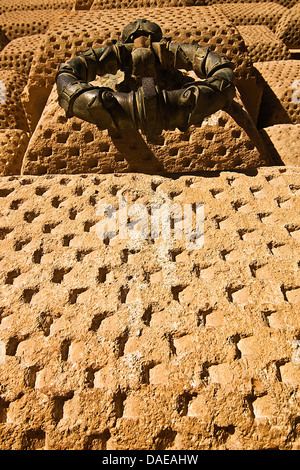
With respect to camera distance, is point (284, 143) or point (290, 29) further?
point (290, 29)

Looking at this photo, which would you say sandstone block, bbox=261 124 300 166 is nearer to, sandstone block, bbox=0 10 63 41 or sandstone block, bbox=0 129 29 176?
sandstone block, bbox=0 129 29 176

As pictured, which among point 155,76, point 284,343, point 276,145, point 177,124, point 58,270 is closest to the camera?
point 284,343

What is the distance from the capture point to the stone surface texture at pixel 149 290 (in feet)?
2.86

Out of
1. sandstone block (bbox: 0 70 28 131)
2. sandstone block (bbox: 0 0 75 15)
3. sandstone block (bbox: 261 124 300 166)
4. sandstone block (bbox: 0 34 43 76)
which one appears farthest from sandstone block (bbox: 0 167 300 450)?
sandstone block (bbox: 0 0 75 15)

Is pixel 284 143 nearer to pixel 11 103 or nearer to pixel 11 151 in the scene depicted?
pixel 11 151

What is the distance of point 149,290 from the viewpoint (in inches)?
43.8

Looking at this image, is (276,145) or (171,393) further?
(276,145)

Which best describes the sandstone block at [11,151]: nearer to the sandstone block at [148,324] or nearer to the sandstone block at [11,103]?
the sandstone block at [11,103]

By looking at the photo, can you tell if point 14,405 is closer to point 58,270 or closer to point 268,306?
point 58,270

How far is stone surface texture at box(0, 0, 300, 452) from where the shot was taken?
0.87m

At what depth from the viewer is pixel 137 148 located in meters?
1.66

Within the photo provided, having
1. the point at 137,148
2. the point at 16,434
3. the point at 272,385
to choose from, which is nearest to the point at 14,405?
the point at 16,434

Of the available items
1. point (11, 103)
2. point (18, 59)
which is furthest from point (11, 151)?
point (18, 59)

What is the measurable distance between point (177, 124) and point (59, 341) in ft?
2.92
